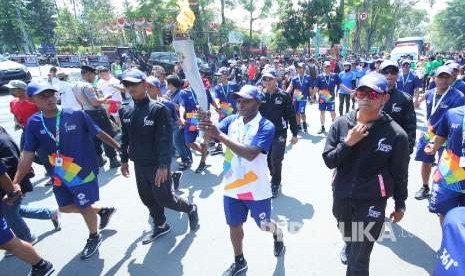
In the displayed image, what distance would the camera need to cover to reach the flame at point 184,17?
2169 millimetres

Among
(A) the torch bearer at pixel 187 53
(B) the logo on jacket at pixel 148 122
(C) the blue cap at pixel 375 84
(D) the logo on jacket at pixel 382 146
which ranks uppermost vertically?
(A) the torch bearer at pixel 187 53

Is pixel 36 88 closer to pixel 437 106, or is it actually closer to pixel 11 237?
pixel 11 237

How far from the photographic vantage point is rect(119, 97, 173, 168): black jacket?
3.78m

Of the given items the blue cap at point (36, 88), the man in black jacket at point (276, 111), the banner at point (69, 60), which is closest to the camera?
the blue cap at point (36, 88)

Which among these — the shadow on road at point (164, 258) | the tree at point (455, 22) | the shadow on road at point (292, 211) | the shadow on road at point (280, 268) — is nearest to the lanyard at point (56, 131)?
the shadow on road at point (164, 258)

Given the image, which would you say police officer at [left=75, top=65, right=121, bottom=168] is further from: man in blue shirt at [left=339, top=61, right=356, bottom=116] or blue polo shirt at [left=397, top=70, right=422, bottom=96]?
blue polo shirt at [left=397, top=70, right=422, bottom=96]

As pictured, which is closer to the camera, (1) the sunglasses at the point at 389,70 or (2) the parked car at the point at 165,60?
(1) the sunglasses at the point at 389,70

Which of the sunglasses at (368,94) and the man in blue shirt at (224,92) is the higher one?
the sunglasses at (368,94)

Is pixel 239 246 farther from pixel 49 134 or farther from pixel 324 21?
pixel 324 21

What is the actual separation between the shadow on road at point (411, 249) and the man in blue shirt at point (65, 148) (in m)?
3.58

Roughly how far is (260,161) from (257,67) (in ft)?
49.6

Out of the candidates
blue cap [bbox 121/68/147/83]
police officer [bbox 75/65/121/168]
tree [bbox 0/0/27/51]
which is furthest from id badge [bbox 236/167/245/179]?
tree [bbox 0/0/27/51]

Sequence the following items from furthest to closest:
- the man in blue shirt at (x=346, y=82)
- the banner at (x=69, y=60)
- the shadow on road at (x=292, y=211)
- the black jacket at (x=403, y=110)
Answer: the banner at (x=69, y=60) → the man in blue shirt at (x=346, y=82) → the shadow on road at (x=292, y=211) → the black jacket at (x=403, y=110)

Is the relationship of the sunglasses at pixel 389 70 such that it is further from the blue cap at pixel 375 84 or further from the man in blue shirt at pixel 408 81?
the man in blue shirt at pixel 408 81
